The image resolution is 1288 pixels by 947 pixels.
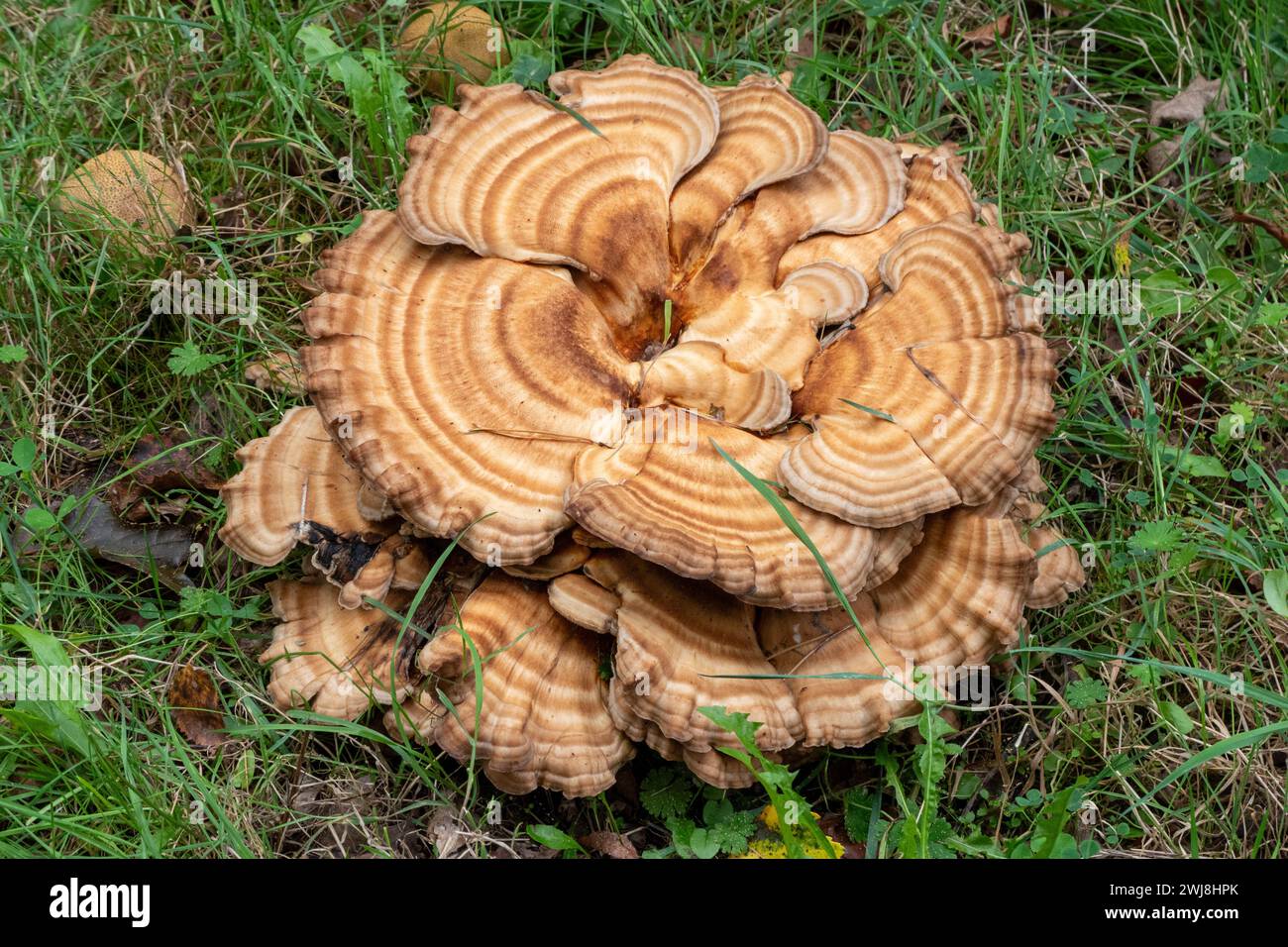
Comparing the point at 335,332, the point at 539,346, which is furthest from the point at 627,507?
the point at 335,332

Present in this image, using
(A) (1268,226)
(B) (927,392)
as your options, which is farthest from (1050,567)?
(A) (1268,226)

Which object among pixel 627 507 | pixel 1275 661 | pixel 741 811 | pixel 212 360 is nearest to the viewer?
pixel 627 507

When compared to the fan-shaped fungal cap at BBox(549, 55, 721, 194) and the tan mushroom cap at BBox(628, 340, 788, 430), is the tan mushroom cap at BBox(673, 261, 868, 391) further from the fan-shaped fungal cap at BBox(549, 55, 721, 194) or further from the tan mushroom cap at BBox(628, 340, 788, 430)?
the fan-shaped fungal cap at BBox(549, 55, 721, 194)

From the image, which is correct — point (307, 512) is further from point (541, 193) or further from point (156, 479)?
point (541, 193)

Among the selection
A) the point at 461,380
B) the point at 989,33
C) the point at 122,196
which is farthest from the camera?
the point at 989,33

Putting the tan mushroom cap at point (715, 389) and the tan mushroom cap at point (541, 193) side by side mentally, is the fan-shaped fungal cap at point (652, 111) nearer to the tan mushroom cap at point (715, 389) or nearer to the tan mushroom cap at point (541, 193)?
the tan mushroom cap at point (541, 193)

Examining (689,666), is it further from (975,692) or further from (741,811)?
(975,692)
